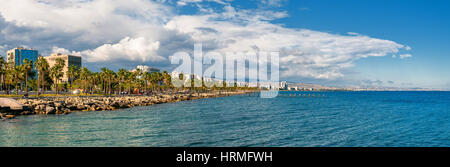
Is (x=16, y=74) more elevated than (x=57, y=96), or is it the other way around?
(x=16, y=74)

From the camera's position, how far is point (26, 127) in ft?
98.5

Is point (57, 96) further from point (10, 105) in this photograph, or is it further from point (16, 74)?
point (10, 105)

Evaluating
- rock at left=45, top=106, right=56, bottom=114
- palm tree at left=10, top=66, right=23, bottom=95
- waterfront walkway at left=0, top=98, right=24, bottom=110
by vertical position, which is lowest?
rock at left=45, top=106, right=56, bottom=114

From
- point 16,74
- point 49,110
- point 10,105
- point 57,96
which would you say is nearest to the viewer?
point 49,110

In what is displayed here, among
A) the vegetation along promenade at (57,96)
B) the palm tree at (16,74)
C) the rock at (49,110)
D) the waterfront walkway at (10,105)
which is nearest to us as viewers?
the rock at (49,110)

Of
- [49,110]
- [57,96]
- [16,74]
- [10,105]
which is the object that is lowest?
[49,110]

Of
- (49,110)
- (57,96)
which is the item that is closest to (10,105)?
(49,110)

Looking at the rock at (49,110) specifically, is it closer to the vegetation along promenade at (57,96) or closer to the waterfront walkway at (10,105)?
the vegetation along promenade at (57,96)

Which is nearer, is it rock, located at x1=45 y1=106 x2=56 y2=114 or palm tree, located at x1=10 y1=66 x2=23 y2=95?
rock, located at x1=45 y1=106 x2=56 y2=114

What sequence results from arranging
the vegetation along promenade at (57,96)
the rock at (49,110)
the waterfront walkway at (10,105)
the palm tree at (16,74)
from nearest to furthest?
the rock at (49,110) → the waterfront walkway at (10,105) → the vegetation along promenade at (57,96) → the palm tree at (16,74)

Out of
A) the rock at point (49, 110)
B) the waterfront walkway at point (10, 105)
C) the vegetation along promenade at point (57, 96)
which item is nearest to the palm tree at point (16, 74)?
the vegetation along promenade at point (57, 96)

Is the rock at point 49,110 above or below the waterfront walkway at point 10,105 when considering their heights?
below

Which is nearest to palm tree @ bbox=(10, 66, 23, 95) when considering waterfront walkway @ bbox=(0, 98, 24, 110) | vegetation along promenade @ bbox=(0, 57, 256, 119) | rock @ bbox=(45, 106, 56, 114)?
vegetation along promenade @ bbox=(0, 57, 256, 119)

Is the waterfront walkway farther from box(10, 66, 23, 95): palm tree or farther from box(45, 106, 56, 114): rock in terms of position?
box(10, 66, 23, 95): palm tree
